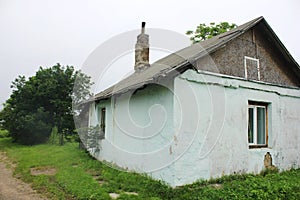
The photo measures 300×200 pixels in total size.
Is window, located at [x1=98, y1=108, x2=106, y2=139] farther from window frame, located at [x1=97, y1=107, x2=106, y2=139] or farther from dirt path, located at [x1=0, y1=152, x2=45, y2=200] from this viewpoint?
dirt path, located at [x1=0, y1=152, x2=45, y2=200]

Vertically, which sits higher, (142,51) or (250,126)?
(142,51)

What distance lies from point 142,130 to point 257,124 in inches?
154

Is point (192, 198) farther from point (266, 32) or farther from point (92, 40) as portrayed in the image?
point (92, 40)

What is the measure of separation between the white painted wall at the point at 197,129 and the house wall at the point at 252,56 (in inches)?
11.0

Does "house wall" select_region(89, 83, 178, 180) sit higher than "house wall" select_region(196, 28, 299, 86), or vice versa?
"house wall" select_region(196, 28, 299, 86)

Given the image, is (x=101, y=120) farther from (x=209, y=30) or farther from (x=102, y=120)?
(x=209, y=30)

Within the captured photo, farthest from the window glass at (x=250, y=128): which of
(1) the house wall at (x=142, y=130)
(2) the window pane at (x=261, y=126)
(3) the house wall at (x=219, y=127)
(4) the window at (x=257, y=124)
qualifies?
(1) the house wall at (x=142, y=130)

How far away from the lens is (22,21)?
10156 mm

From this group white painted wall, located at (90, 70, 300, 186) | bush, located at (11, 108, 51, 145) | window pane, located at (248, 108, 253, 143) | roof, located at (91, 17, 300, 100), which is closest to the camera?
roof, located at (91, 17, 300, 100)

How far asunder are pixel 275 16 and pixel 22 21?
40.9 feet

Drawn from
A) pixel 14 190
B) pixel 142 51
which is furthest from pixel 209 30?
pixel 14 190

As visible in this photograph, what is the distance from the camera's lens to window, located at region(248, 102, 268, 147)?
24.5ft

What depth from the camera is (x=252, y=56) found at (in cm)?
769

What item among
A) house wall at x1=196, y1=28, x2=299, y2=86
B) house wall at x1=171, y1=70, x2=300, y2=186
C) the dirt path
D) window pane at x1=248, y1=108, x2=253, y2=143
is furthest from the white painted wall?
the dirt path
